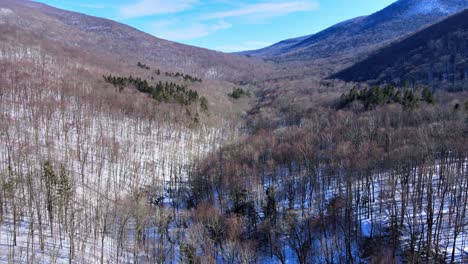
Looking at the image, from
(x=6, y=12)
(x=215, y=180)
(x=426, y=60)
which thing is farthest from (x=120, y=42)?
(x=215, y=180)

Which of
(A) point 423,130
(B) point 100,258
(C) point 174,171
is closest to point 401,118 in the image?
(A) point 423,130

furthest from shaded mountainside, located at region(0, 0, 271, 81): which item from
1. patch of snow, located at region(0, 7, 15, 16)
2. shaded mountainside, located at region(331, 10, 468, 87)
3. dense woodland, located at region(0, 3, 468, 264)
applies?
dense woodland, located at region(0, 3, 468, 264)

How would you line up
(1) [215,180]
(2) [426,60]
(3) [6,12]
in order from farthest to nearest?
(3) [6,12] < (2) [426,60] < (1) [215,180]

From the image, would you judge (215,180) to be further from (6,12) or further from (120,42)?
(120,42)

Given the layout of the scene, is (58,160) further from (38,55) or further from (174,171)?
(38,55)

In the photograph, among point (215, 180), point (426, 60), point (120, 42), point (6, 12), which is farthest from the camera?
point (120, 42)

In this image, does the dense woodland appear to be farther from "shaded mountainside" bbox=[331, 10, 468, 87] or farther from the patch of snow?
the patch of snow
